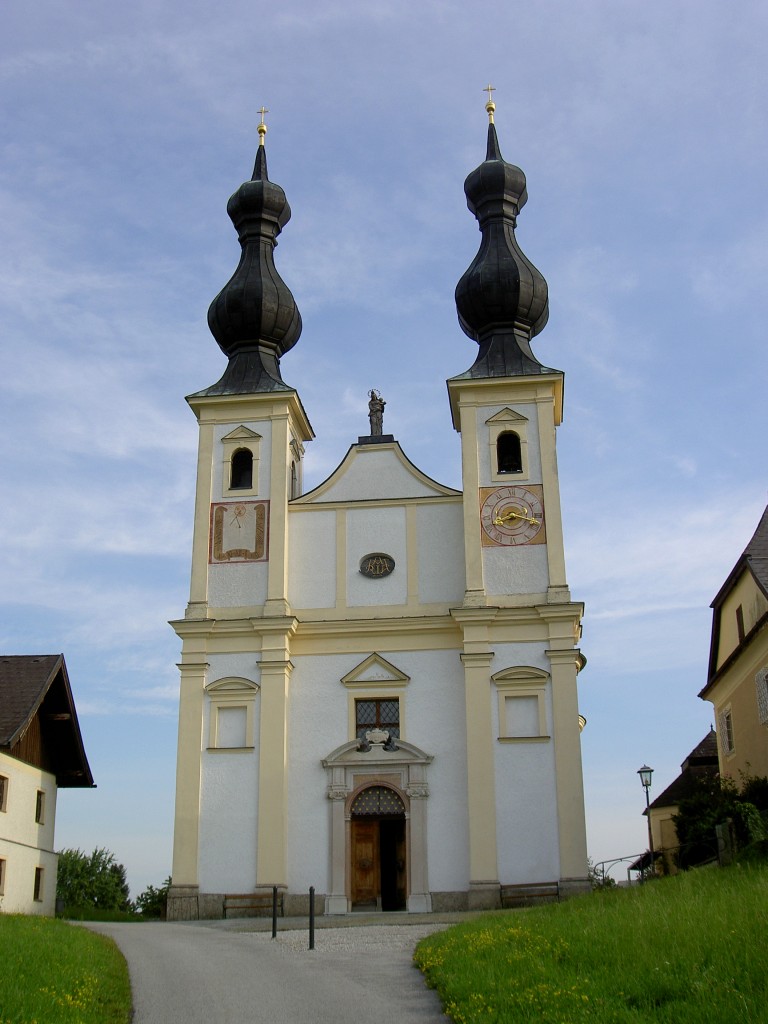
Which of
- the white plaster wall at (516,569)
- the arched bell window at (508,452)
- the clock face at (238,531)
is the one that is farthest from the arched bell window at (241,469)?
the white plaster wall at (516,569)

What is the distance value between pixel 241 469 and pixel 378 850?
966cm

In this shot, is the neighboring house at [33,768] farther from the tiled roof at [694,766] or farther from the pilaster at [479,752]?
the tiled roof at [694,766]

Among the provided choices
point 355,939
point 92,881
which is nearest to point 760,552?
point 355,939

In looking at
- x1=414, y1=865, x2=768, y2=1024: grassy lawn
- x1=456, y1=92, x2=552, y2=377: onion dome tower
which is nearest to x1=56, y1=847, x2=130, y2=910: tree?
x1=456, y1=92, x2=552, y2=377: onion dome tower

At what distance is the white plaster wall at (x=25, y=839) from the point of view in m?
23.0

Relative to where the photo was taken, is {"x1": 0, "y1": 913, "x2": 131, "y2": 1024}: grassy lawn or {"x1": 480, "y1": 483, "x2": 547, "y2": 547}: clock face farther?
{"x1": 480, "y1": 483, "x2": 547, "y2": 547}: clock face

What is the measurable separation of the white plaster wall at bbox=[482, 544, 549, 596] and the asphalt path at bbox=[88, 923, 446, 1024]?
10.5 metres

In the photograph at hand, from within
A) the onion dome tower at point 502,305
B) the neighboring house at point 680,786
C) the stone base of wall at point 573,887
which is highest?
the onion dome tower at point 502,305

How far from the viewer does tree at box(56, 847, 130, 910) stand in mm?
52344

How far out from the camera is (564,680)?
86.1 feet

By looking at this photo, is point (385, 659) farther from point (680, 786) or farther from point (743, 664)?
point (680, 786)

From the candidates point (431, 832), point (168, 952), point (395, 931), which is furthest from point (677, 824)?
point (168, 952)

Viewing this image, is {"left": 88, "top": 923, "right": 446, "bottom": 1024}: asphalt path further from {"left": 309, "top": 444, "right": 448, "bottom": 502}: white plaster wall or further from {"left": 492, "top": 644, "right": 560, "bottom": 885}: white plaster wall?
{"left": 309, "top": 444, "right": 448, "bottom": 502}: white plaster wall

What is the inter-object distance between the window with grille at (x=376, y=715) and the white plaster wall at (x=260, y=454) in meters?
5.56
